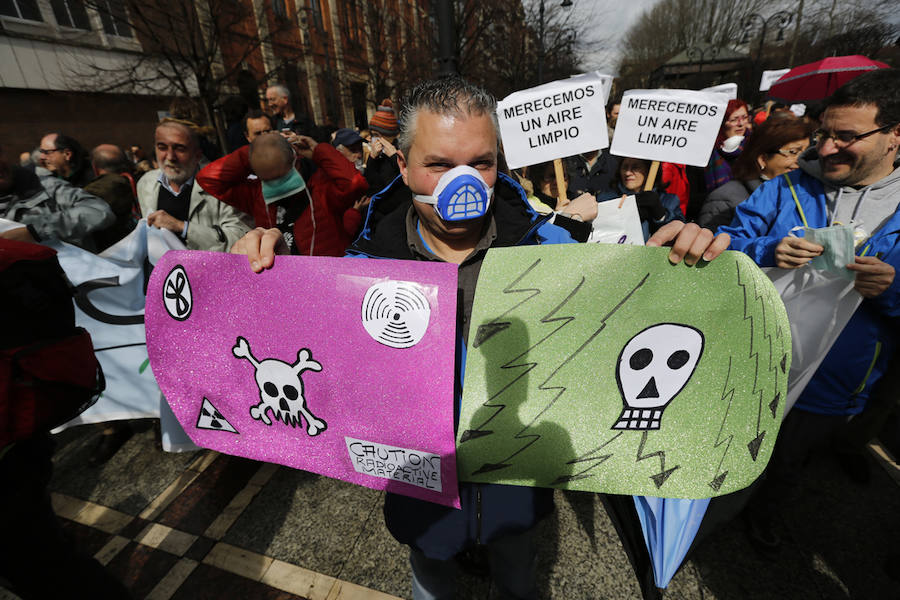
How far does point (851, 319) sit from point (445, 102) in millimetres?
1857

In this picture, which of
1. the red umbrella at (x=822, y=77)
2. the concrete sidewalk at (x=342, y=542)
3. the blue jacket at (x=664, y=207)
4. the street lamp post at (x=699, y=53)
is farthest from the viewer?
the street lamp post at (x=699, y=53)

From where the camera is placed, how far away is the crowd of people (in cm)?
130

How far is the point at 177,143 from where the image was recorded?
300 cm

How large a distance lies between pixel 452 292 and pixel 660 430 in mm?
Result: 690

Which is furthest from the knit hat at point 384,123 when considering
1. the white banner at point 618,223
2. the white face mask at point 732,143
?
the white face mask at point 732,143

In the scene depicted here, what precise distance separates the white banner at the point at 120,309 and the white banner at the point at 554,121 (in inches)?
88.5

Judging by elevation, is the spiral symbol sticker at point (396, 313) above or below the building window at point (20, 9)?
below

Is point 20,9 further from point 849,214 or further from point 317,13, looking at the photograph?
point 849,214

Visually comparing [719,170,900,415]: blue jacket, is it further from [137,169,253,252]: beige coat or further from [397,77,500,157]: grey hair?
[137,169,253,252]: beige coat

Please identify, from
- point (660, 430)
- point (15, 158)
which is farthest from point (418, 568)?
point (15, 158)

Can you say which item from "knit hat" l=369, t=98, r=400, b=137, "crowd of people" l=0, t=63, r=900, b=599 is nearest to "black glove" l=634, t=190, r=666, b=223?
"crowd of people" l=0, t=63, r=900, b=599

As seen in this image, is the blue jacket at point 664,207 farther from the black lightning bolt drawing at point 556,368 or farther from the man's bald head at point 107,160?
the man's bald head at point 107,160

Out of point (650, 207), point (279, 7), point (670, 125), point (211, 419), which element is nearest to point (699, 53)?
point (279, 7)

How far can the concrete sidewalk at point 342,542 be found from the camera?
2.05 meters
